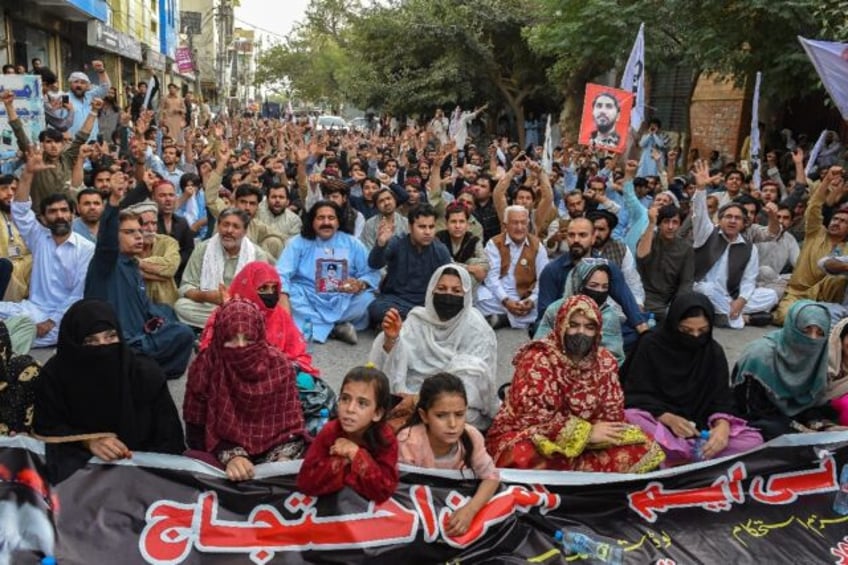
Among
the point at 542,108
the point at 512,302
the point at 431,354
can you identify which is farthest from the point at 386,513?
the point at 542,108

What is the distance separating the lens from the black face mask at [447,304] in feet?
13.3

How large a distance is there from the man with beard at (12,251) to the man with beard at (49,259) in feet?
0.31

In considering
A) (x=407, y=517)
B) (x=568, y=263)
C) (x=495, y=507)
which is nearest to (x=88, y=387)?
(x=407, y=517)

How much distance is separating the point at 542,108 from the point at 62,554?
75.0 feet

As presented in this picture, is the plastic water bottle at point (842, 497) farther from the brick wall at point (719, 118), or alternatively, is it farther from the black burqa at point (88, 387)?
the brick wall at point (719, 118)

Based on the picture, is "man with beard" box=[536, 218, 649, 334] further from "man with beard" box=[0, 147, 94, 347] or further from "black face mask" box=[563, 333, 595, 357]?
"man with beard" box=[0, 147, 94, 347]

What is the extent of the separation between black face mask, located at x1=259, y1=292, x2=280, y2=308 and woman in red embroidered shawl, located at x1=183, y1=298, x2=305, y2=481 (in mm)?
816

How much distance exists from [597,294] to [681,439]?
1.09m

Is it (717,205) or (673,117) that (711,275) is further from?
(673,117)

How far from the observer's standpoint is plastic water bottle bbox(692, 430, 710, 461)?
3494mm

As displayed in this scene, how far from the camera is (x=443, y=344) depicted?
4.09 m

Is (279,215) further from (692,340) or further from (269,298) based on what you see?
(692,340)

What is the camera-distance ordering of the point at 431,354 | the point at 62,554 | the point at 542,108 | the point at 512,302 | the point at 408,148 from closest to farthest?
the point at 62,554, the point at 431,354, the point at 512,302, the point at 408,148, the point at 542,108

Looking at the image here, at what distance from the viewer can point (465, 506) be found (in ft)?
9.29
